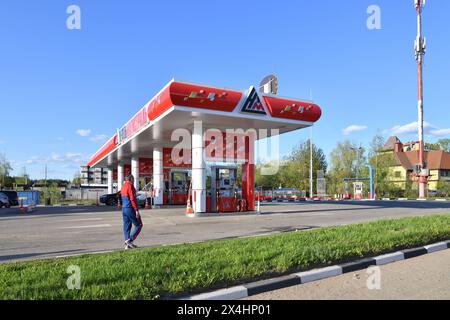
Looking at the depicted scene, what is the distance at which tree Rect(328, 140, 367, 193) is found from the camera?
55.9 metres

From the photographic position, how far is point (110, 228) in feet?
45.0

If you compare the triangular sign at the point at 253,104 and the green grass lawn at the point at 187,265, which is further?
the triangular sign at the point at 253,104

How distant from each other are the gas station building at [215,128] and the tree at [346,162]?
3551 cm

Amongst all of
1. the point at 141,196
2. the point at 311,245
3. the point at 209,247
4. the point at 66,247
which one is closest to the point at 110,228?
the point at 66,247

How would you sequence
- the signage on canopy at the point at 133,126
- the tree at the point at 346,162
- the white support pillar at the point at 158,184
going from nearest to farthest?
the signage on canopy at the point at 133,126 < the white support pillar at the point at 158,184 < the tree at the point at 346,162

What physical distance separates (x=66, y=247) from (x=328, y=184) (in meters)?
49.6

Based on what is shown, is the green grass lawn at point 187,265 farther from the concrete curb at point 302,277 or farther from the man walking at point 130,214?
the man walking at point 130,214

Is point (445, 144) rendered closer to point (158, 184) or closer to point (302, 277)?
point (158, 184)

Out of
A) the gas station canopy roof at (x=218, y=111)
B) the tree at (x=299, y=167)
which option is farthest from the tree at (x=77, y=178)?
the gas station canopy roof at (x=218, y=111)

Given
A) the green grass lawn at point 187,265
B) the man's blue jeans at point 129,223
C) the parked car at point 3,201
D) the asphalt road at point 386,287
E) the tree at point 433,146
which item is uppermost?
the tree at point 433,146

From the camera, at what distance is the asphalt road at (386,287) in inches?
213

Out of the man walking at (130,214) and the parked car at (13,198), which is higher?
the man walking at (130,214)
